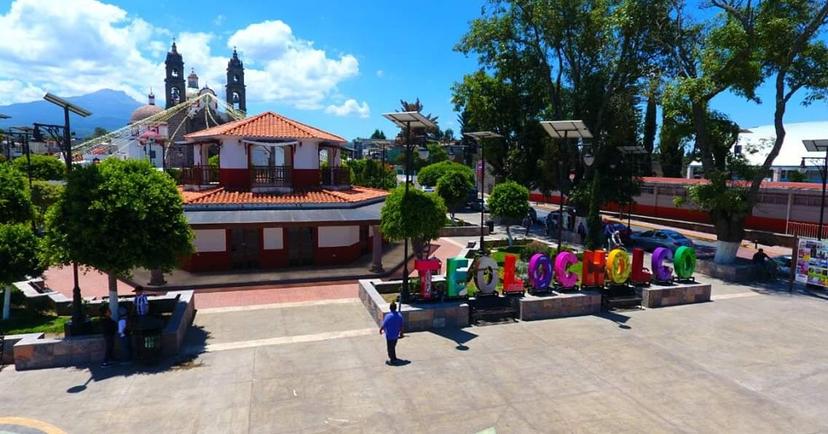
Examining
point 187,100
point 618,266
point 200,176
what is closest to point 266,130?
point 200,176

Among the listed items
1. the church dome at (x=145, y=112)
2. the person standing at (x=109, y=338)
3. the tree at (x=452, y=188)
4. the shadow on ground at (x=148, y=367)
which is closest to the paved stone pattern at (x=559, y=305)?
the shadow on ground at (x=148, y=367)

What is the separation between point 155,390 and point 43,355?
3639mm

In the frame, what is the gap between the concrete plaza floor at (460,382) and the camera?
934 centimetres

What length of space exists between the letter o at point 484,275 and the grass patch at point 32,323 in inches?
484

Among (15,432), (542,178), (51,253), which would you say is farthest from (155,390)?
(542,178)

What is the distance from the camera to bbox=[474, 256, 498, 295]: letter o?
51.4 ft

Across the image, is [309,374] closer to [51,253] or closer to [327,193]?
[51,253]

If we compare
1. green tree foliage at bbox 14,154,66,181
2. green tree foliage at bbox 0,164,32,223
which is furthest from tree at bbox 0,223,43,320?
green tree foliage at bbox 14,154,66,181

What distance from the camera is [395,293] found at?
57.4 ft

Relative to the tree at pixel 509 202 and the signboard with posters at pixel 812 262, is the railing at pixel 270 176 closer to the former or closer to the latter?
the tree at pixel 509 202

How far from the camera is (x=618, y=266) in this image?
17.1m

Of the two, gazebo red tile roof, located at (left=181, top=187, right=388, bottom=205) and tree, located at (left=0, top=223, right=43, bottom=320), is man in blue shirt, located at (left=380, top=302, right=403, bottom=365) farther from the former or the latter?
gazebo red tile roof, located at (left=181, top=187, right=388, bottom=205)

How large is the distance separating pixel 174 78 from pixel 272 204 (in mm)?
110184

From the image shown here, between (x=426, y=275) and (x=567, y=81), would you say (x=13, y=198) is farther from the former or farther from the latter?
(x=567, y=81)
